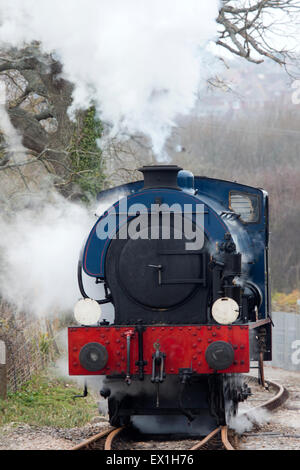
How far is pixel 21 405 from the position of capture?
833 cm

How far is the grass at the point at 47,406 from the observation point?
25.3 feet

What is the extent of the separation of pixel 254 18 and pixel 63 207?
5.57m

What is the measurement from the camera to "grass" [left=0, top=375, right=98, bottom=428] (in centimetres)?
771

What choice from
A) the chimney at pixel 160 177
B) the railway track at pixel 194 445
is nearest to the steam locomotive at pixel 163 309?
the chimney at pixel 160 177

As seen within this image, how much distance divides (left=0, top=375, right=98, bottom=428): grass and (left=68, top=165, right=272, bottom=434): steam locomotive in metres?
1.06

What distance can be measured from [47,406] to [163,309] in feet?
9.13

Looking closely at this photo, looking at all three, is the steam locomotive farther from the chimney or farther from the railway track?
the railway track

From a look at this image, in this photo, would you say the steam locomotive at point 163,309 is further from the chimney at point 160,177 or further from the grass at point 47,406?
the grass at point 47,406

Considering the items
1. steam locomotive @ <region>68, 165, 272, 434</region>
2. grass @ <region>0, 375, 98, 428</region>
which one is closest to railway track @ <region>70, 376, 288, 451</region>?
steam locomotive @ <region>68, 165, 272, 434</region>

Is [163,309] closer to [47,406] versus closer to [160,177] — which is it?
[160,177]

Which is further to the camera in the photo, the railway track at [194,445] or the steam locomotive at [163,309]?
the steam locomotive at [163,309]

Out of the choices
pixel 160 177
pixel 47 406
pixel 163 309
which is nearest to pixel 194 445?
pixel 163 309

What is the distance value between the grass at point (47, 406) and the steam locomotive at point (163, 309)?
1.06m
